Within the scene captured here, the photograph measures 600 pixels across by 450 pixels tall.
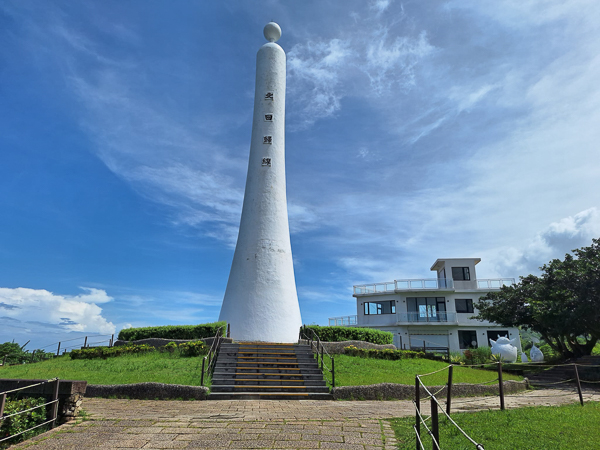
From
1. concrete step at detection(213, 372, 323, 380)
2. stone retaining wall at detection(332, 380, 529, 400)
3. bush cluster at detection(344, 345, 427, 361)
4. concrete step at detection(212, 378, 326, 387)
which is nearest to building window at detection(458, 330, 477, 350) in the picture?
bush cluster at detection(344, 345, 427, 361)

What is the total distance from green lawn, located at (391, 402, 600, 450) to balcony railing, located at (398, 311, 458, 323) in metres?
20.1

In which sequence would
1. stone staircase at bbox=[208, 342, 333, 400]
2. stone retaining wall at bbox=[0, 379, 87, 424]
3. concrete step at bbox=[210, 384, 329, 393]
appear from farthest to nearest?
concrete step at bbox=[210, 384, 329, 393] < stone staircase at bbox=[208, 342, 333, 400] < stone retaining wall at bbox=[0, 379, 87, 424]

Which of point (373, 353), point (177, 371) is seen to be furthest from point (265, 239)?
point (177, 371)

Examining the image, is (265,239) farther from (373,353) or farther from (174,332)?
(373,353)

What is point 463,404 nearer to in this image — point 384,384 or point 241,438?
point 384,384

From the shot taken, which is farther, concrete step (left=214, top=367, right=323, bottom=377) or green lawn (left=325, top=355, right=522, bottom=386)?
concrete step (left=214, top=367, right=323, bottom=377)

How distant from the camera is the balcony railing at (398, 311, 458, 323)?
92.3 ft

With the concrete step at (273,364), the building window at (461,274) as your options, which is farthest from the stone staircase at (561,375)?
the building window at (461,274)

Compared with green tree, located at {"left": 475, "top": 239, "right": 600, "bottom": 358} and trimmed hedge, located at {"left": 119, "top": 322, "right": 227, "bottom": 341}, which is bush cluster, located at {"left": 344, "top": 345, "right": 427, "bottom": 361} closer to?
trimmed hedge, located at {"left": 119, "top": 322, "right": 227, "bottom": 341}

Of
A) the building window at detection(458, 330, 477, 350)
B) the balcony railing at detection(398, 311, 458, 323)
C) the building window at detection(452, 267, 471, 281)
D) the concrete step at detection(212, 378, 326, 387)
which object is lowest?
the concrete step at detection(212, 378, 326, 387)

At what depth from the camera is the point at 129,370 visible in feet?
41.8

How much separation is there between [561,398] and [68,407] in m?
12.3

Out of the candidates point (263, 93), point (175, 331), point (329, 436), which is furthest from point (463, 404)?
point (263, 93)

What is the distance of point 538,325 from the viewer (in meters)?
20.0
